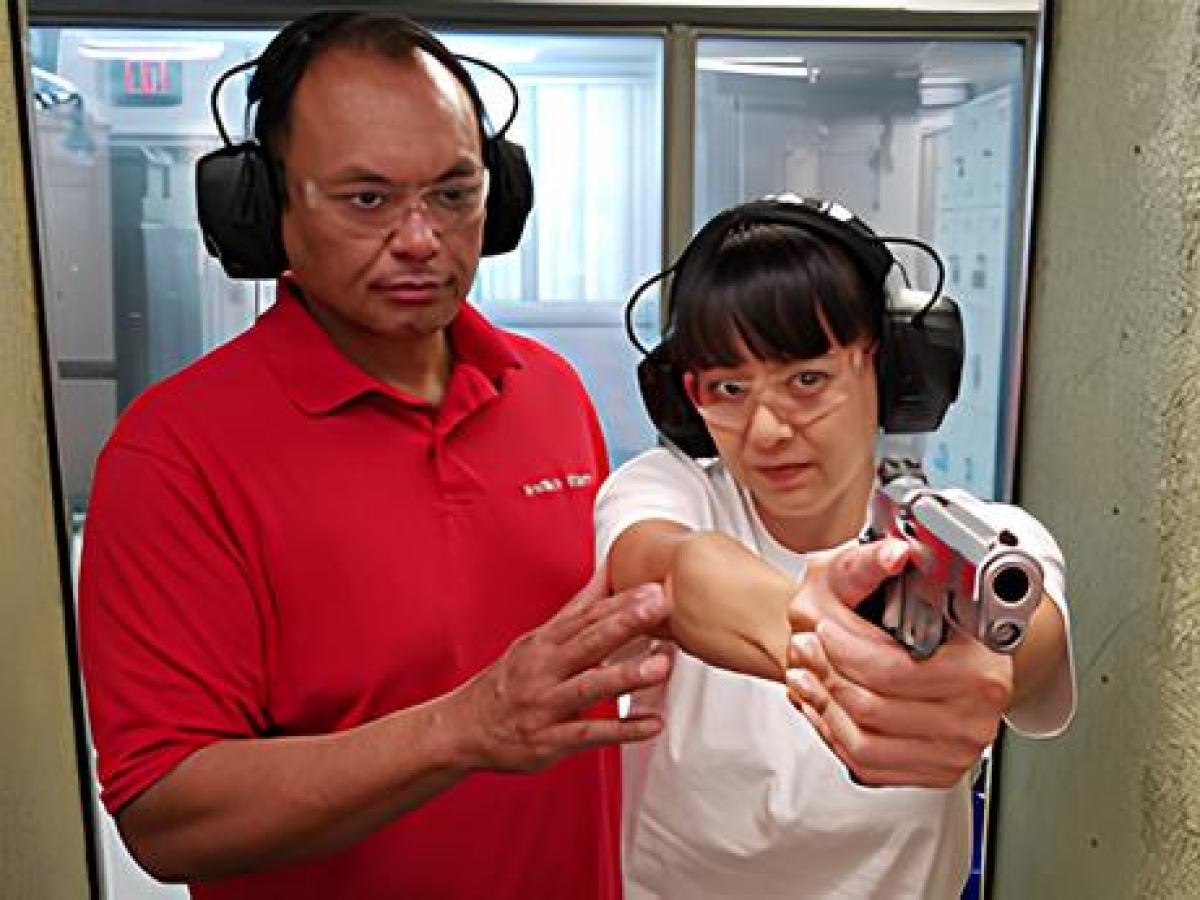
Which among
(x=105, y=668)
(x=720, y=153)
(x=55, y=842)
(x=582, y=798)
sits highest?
(x=720, y=153)

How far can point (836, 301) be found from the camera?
91 centimetres

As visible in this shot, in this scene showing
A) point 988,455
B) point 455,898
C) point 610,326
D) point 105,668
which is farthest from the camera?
point 610,326

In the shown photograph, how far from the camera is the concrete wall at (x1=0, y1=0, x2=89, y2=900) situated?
3.96 feet

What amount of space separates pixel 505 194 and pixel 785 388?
49cm

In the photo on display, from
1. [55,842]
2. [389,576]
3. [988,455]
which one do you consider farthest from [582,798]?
[988,455]

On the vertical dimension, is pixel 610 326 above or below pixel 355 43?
below

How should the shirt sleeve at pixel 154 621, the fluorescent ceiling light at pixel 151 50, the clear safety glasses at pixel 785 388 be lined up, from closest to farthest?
1. the clear safety glasses at pixel 785 388
2. the shirt sleeve at pixel 154 621
3. the fluorescent ceiling light at pixel 151 50

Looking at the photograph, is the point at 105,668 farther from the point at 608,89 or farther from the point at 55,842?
the point at 608,89

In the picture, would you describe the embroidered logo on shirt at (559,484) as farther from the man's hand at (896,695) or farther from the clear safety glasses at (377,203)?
the man's hand at (896,695)

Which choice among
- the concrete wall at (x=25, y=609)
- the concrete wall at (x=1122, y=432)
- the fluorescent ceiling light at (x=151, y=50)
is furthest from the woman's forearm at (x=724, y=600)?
the fluorescent ceiling light at (x=151, y=50)

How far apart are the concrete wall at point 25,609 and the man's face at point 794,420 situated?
640 millimetres

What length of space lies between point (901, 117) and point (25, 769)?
1988 mm

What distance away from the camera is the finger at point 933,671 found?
2.26ft

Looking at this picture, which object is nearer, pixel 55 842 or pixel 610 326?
pixel 55 842
